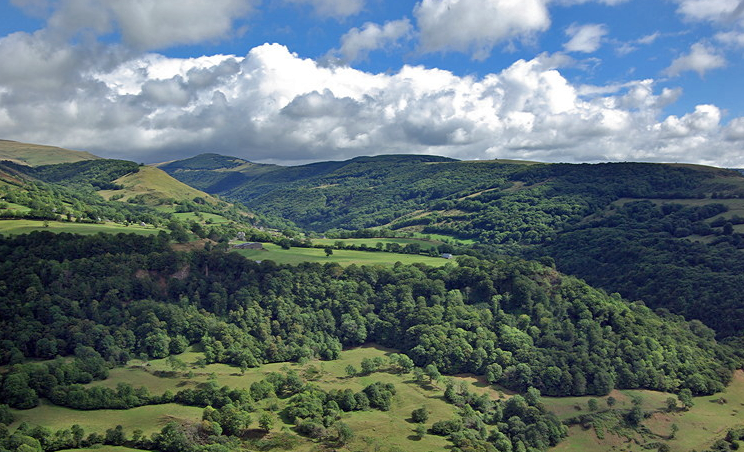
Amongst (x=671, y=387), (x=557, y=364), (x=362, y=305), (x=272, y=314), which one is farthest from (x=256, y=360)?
(x=671, y=387)

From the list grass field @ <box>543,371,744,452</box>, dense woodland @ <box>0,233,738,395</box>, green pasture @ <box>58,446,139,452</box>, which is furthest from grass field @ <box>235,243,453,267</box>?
green pasture @ <box>58,446,139,452</box>

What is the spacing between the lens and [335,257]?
138000 millimetres

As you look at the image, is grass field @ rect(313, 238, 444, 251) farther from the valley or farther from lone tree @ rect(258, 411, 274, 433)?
lone tree @ rect(258, 411, 274, 433)

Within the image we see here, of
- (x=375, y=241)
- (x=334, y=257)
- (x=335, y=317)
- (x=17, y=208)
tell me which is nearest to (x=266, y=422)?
(x=335, y=317)

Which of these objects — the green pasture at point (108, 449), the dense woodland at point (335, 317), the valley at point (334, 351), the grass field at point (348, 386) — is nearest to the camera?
the green pasture at point (108, 449)

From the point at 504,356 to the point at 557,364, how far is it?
389 inches

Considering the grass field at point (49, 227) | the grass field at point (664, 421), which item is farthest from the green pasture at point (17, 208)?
the grass field at point (664, 421)

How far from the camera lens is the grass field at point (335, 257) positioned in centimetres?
12975

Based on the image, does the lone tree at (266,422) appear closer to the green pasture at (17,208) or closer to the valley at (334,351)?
the valley at (334,351)

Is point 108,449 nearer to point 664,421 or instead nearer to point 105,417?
point 105,417

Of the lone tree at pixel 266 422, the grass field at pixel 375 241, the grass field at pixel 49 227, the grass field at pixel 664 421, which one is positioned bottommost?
the grass field at pixel 664 421

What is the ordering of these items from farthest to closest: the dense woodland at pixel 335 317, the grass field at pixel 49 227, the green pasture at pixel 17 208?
the green pasture at pixel 17 208 → the grass field at pixel 49 227 → the dense woodland at pixel 335 317

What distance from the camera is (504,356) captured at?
100188 millimetres

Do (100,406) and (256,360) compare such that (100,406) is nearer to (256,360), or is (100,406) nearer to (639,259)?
(256,360)
